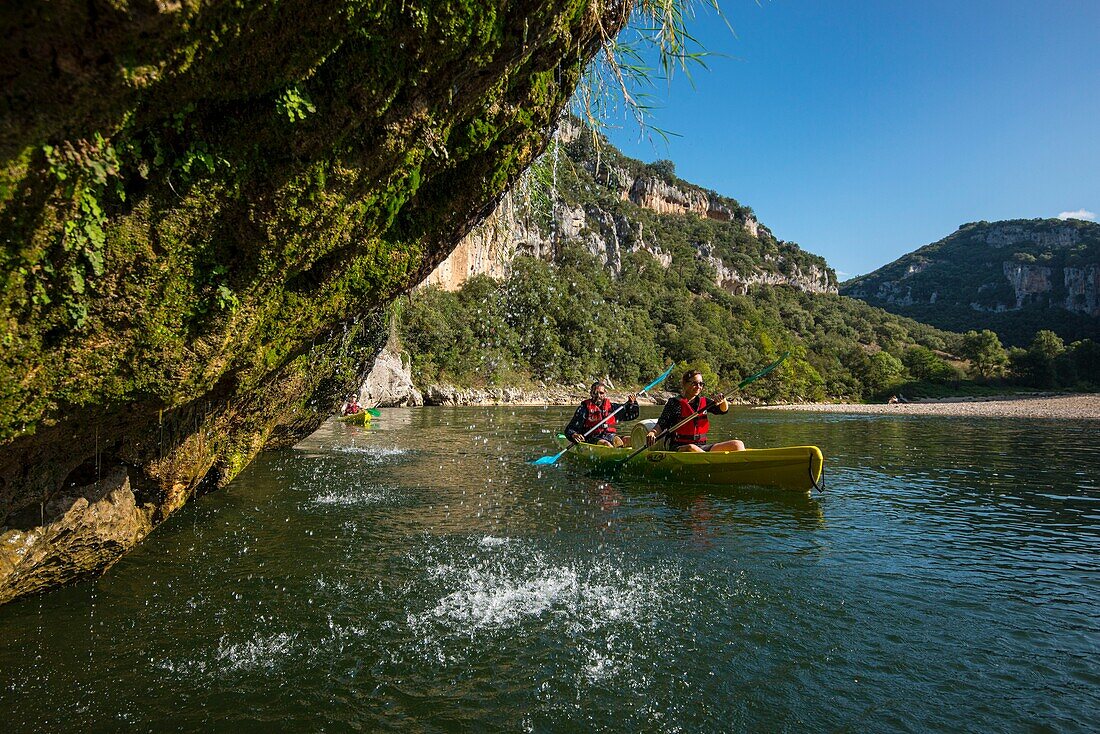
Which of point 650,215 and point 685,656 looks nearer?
point 685,656

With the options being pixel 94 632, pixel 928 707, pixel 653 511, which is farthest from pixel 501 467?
pixel 928 707

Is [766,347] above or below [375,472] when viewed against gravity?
above

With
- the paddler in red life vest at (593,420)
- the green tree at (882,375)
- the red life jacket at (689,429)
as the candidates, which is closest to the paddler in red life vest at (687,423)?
the red life jacket at (689,429)

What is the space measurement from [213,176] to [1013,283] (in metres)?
200

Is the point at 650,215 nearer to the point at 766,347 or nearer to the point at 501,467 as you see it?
the point at 766,347

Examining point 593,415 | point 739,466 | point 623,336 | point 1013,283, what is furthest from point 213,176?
point 1013,283

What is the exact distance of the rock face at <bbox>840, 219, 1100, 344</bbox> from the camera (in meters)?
126

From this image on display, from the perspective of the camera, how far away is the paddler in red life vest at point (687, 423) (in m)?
11.4

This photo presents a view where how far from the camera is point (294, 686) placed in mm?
3828

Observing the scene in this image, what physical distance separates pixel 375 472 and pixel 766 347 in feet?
309

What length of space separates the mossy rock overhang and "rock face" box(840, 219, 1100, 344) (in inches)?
5839

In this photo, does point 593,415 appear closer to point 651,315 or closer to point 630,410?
point 630,410

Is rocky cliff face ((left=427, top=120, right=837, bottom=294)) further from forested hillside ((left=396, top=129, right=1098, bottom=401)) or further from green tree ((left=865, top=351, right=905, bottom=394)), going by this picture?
green tree ((left=865, top=351, right=905, bottom=394))

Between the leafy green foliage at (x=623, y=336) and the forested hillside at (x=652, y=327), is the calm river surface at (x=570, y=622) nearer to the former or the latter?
the forested hillside at (x=652, y=327)
